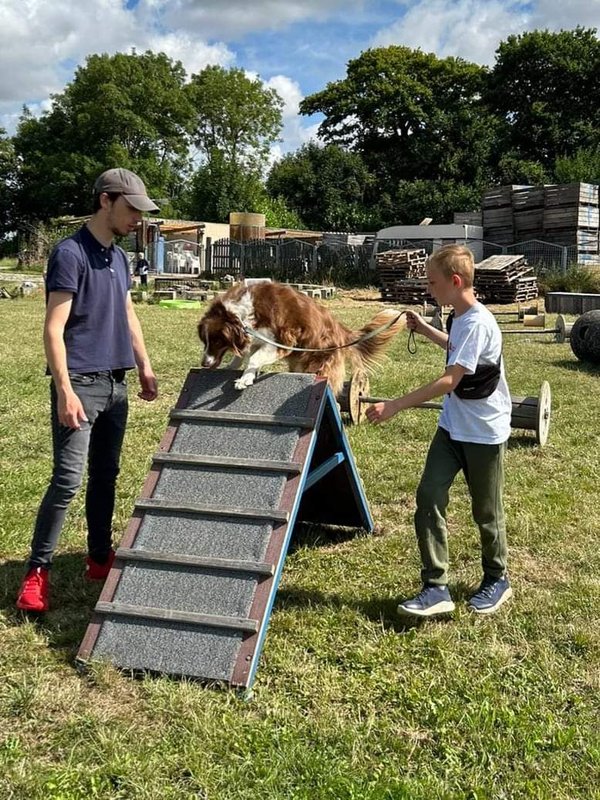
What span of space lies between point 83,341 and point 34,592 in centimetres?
A: 134

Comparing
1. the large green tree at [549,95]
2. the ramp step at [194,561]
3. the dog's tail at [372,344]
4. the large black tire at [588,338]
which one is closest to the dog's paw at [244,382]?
the ramp step at [194,561]

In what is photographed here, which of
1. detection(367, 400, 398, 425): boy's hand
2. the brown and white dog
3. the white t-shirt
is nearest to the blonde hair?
the white t-shirt

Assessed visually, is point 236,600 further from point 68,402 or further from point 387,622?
point 68,402

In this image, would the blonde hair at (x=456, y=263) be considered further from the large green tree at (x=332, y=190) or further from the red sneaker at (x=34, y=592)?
the large green tree at (x=332, y=190)

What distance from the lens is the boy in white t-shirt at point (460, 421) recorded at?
359cm

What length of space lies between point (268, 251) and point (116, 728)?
30.5m

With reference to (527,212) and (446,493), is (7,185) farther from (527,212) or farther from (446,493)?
(446,493)

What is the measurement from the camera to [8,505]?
211 inches

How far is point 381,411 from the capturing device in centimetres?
354

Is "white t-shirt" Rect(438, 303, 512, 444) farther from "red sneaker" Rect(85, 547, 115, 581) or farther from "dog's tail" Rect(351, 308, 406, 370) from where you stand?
"dog's tail" Rect(351, 308, 406, 370)

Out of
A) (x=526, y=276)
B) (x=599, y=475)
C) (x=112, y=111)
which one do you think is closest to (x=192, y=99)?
(x=112, y=111)

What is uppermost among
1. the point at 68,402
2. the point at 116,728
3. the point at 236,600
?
the point at 68,402

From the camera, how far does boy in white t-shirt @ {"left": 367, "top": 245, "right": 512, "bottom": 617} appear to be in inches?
141

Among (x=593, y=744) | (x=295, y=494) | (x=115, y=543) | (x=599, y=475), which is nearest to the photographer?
(x=593, y=744)
